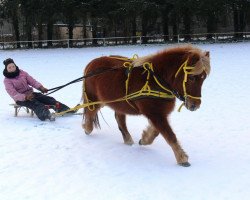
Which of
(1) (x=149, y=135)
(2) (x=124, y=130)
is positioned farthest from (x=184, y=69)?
(2) (x=124, y=130)

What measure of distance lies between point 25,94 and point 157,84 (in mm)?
3314

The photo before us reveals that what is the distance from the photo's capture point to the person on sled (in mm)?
7348

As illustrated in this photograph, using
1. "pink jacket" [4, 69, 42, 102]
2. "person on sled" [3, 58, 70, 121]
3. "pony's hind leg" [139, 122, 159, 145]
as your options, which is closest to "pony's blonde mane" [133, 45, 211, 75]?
"pony's hind leg" [139, 122, 159, 145]

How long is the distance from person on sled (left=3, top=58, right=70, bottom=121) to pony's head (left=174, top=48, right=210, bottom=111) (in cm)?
343

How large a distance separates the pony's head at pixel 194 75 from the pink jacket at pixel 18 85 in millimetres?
3764

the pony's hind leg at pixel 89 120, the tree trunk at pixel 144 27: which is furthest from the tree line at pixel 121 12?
the pony's hind leg at pixel 89 120

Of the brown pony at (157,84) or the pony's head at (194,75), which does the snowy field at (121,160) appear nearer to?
the brown pony at (157,84)

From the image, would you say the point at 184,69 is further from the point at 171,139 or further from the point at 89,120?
the point at 89,120

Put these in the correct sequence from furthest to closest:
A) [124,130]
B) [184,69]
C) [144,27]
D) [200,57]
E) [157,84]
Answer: [144,27]
[124,130]
[157,84]
[184,69]
[200,57]

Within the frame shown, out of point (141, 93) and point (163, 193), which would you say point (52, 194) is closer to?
point (163, 193)

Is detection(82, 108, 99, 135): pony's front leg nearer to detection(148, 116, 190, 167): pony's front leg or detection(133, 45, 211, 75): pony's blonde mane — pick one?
detection(148, 116, 190, 167): pony's front leg

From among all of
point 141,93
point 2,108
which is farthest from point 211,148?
point 2,108

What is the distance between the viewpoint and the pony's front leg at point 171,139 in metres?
4.85

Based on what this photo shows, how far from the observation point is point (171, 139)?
4863 mm
